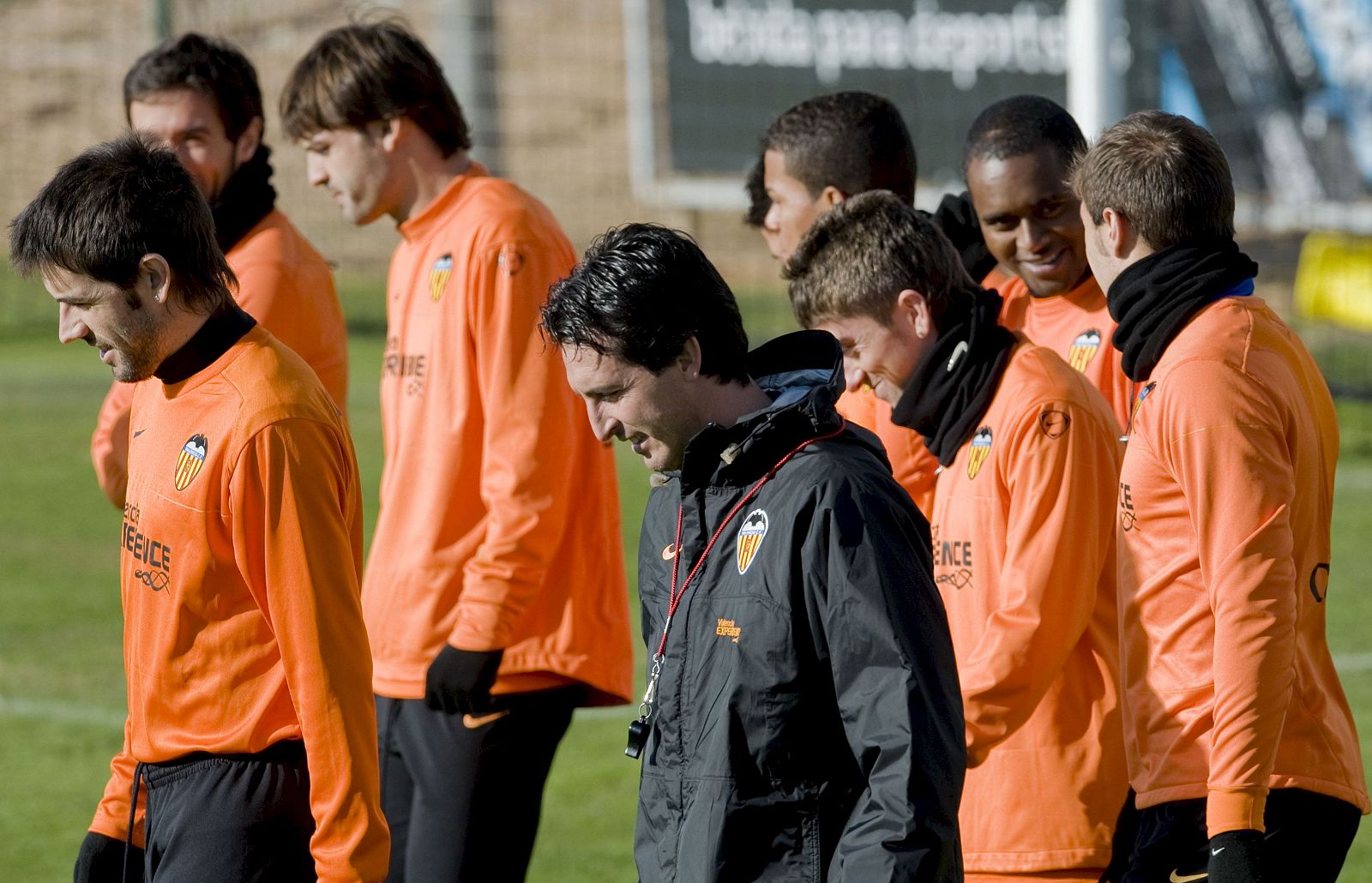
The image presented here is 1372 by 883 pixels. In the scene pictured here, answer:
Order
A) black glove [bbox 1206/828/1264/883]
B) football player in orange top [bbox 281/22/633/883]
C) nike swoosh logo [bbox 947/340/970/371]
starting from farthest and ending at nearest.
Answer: football player in orange top [bbox 281/22/633/883] → nike swoosh logo [bbox 947/340/970/371] → black glove [bbox 1206/828/1264/883]

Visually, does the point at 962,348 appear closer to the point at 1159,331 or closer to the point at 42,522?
the point at 1159,331

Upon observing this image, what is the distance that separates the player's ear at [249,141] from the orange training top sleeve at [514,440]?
2.50 feet

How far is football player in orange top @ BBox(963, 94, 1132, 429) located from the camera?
13.7ft

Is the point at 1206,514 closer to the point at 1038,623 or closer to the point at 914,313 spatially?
the point at 1038,623

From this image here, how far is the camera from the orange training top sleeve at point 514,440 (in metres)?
4.18

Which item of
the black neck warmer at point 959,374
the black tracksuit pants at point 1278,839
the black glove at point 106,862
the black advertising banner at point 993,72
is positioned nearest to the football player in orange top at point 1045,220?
the black neck warmer at point 959,374

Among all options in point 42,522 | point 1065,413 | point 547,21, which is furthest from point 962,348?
point 547,21

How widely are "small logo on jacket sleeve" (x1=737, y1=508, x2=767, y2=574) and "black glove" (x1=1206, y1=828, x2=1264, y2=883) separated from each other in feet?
3.20

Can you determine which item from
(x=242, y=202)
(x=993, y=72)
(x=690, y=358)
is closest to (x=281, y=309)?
(x=242, y=202)

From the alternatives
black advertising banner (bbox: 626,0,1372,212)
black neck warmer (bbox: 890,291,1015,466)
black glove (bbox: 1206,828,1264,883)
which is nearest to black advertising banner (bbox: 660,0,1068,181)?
black advertising banner (bbox: 626,0,1372,212)

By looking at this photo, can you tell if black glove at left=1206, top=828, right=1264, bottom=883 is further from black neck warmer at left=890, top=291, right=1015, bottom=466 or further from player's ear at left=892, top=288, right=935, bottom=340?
player's ear at left=892, top=288, right=935, bottom=340

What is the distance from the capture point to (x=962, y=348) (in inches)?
139

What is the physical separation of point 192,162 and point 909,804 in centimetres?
293

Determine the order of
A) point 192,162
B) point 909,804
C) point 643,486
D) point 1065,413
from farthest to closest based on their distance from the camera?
point 643,486
point 192,162
point 1065,413
point 909,804
